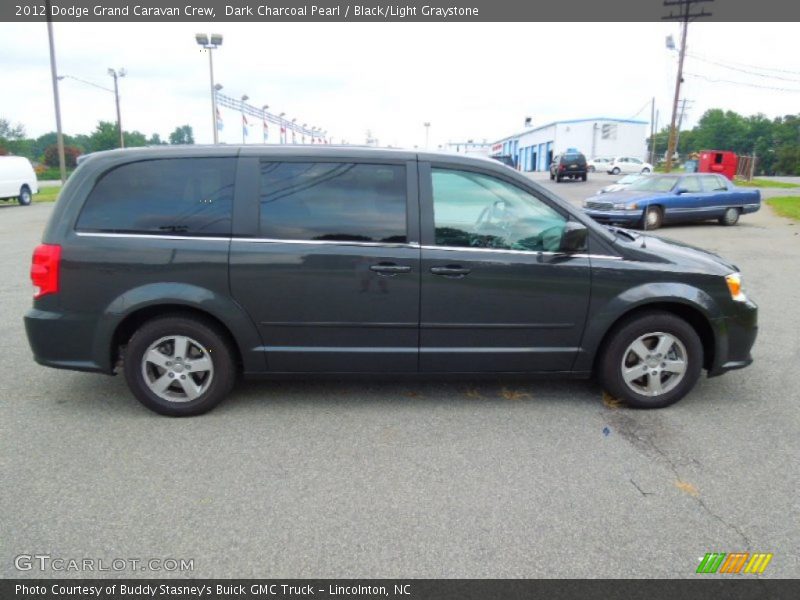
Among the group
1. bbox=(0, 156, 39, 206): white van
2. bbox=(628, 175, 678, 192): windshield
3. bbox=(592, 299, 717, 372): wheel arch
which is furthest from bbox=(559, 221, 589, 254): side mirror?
bbox=(0, 156, 39, 206): white van

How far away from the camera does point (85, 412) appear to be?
4137mm

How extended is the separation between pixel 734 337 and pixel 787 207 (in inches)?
851

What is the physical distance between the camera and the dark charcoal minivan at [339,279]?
3916mm

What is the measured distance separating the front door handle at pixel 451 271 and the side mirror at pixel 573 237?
699 millimetres

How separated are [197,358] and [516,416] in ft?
7.38

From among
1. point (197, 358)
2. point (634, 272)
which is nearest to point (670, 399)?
point (634, 272)

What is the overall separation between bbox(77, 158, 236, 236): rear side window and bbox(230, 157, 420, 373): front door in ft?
0.79

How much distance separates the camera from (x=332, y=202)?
400cm

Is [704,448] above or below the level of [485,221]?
below

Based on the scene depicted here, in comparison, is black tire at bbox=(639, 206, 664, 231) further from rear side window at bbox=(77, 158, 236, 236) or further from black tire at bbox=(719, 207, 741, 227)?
rear side window at bbox=(77, 158, 236, 236)

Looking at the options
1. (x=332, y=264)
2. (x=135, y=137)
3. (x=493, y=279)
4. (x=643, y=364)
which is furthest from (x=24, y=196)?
(x=135, y=137)

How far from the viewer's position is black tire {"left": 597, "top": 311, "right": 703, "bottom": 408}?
4121 mm
